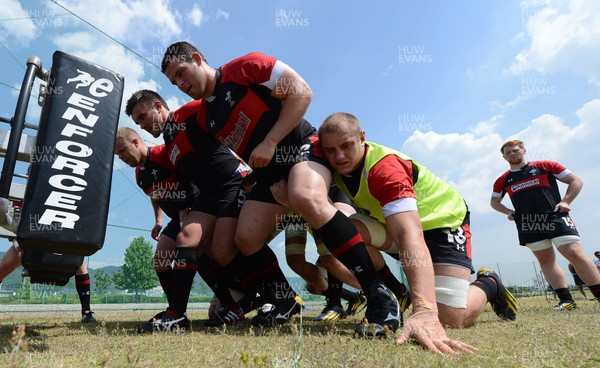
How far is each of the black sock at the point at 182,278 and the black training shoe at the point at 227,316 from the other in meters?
0.34

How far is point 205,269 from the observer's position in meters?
3.48

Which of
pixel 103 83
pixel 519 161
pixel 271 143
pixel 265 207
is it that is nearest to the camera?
pixel 103 83

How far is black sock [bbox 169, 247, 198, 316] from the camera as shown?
9.20 ft

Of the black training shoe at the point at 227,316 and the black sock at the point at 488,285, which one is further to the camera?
the black training shoe at the point at 227,316

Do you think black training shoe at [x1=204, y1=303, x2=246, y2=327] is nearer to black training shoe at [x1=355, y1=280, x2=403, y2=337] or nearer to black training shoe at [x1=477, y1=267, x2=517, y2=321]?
black training shoe at [x1=355, y1=280, x2=403, y2=337]

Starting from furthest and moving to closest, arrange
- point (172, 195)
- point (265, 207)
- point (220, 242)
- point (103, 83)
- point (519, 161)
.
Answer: point (519, 161) < point (172, 195) < point (220, 242) < point (265, 207) < point (103, 83)

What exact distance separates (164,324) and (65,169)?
1.22 metres

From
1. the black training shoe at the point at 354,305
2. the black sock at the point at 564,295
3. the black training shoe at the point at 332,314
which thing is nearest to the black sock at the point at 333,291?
the black training shoe at the point at 332,314

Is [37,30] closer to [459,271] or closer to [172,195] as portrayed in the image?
[172,195]

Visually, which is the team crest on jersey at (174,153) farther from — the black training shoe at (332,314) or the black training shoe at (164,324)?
the black training shoe at (332,314)

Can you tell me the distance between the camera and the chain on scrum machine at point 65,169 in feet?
5.99

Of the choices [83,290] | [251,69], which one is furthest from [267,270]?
[83,290]

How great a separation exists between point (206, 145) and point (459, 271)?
2279 mm

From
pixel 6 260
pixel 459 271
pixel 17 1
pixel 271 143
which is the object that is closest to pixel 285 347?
pixel 271 143
